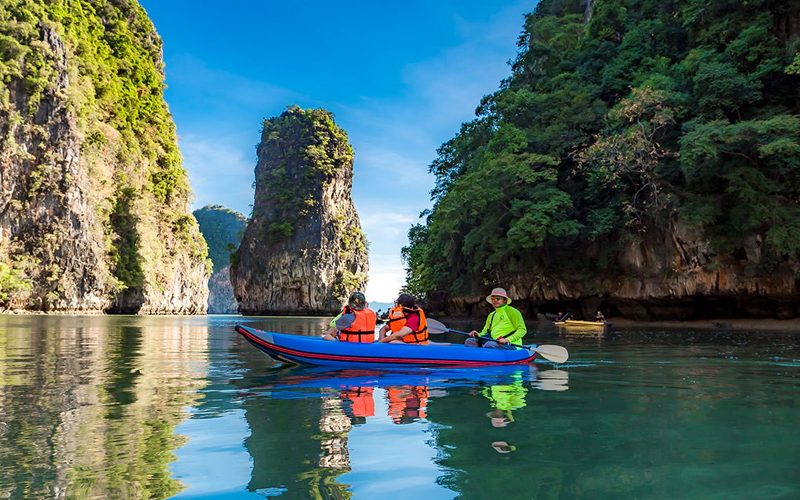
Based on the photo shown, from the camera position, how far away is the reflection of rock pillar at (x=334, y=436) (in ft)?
10.7

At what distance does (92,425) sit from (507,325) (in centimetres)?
605

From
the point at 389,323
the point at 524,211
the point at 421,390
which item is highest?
the point at 524,211

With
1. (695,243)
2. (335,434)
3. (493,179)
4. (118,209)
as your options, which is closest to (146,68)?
(118,209)

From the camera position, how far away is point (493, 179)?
78.6 feet

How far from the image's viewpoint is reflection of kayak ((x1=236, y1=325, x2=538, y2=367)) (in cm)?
751

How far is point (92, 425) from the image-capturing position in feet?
13.6

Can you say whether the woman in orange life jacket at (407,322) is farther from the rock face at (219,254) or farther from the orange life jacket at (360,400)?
the rock face at (219,254)

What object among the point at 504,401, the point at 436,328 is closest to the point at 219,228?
the point at 436,328

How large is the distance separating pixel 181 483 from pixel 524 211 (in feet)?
71.1

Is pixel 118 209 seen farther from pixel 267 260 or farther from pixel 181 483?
pixel 181 483

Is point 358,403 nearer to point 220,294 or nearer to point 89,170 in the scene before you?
point 89,170

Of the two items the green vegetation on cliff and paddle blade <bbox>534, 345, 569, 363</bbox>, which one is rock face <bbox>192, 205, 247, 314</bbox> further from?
paddle blade <bbox>534, 345, 569, 363</bbox>

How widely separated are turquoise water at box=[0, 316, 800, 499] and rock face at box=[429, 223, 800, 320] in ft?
46.1

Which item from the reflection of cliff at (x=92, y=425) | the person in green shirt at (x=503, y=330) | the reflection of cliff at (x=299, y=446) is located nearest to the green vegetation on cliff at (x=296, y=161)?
the person in green shirt at (x=503, y=330)
